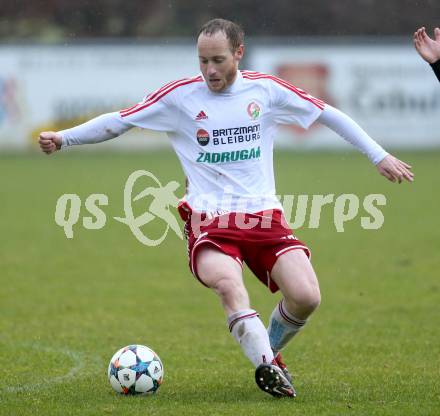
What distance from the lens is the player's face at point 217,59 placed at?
574 cm

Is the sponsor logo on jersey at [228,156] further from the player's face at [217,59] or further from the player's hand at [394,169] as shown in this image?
the player's hand at [394,169]

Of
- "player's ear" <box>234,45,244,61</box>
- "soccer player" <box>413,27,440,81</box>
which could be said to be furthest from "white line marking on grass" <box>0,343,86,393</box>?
"soccer player" <box>413,27,440,81</box>

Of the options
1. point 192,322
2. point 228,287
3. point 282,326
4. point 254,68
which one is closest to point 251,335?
point 228,287

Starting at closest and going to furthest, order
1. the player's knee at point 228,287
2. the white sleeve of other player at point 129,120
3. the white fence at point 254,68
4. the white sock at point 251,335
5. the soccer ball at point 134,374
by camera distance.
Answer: the white sock at point 251,335 < the player's knee at point 228,287 < the soccer ball at point 134,374 < the white sleeve of other player at point 129,120 < the white fence at point 254,68

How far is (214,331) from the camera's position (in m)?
8.38

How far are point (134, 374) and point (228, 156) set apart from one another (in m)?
1.40

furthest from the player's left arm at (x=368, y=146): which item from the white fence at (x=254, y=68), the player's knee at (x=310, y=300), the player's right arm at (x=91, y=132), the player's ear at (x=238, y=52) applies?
the white fence at (x=254, y=68)

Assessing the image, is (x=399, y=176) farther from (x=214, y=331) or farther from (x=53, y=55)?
(x=53, y=55)

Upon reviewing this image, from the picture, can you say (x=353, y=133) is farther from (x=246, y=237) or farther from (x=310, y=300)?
(x=310, y=300)

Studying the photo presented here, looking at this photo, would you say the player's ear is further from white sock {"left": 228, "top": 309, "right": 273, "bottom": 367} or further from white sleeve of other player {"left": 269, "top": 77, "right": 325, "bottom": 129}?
white sock {"left": 228, "top": 309, "right": 273, "bottom": 367}

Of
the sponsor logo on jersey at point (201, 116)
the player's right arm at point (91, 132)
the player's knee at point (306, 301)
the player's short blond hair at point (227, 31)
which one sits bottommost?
the player's knee at point (306, 301)

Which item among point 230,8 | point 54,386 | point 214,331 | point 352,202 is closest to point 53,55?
point 230,8

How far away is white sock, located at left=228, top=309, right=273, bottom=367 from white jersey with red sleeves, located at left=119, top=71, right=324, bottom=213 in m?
0.69

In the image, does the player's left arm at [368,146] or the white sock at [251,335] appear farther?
the player's left arm at [368,146]
